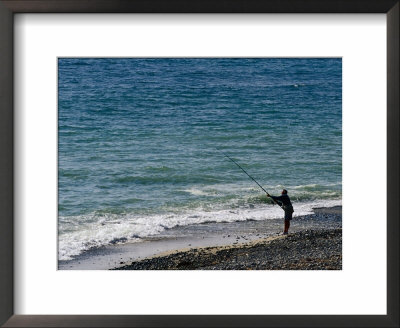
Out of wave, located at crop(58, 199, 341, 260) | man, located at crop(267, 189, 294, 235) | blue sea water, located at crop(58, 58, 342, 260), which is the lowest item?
wave, located at crop(58, 199, 341, 260)

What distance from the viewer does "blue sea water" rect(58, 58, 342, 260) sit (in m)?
5.56

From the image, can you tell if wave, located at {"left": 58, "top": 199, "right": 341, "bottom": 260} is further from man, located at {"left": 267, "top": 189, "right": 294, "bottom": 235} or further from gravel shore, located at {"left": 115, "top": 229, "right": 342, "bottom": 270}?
gravel shore, located at {"left": 115, "top": 229, "right": 342, "bottom": 270}

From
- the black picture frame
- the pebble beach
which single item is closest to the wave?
the pebble beach

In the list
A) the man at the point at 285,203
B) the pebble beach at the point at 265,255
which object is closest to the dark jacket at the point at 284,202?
the man at the point at 285,203

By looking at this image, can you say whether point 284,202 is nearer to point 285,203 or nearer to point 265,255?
point 285,203

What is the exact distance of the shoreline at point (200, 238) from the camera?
4934mm

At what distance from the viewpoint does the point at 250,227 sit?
5.87 meters

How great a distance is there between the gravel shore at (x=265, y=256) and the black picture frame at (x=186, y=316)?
66cm

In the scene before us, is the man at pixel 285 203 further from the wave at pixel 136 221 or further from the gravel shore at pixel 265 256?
the gravel shore at pixel 265 256

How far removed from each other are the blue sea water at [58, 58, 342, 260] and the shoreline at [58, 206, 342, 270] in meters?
0.12

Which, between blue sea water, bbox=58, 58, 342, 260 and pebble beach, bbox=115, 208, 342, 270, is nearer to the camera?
pebble beach, bbox=115, 208, 342, 270

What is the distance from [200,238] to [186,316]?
1659 mm
